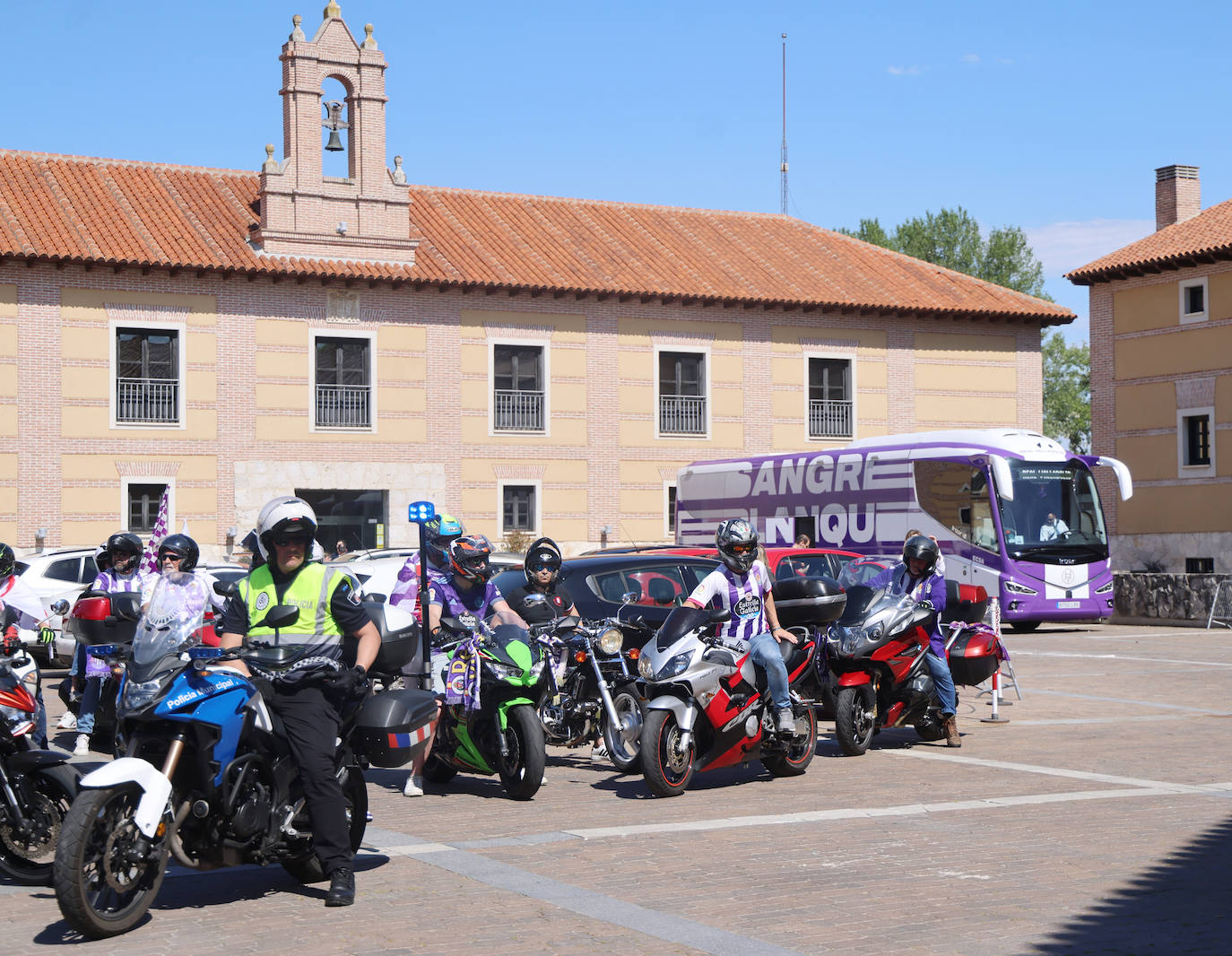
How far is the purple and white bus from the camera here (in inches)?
1090

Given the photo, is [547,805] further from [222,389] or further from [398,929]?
[222,389]

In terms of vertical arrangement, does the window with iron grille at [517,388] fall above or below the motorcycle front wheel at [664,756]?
above

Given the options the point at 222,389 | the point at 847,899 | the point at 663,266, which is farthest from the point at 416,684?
the point at 663,266

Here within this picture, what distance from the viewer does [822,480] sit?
30.9m

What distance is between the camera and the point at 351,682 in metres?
7.16

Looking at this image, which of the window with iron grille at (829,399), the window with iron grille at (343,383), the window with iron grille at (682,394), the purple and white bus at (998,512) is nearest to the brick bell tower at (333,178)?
the window with iron grille at (343,383)

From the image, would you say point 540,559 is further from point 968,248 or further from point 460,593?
point 968,248

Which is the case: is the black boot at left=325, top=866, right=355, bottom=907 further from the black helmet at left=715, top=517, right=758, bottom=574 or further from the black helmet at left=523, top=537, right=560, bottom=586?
the black helmet at left=523, top=537, right=560, bottom=586

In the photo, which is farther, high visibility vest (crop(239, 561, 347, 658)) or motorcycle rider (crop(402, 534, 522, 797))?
motorcycle rider (crop(402, 534, 522, 797))

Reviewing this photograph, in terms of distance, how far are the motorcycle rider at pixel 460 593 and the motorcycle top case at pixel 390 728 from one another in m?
3.17

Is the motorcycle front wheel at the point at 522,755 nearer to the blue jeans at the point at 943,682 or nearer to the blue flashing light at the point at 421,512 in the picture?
the blue flashing light at the point at 421,512

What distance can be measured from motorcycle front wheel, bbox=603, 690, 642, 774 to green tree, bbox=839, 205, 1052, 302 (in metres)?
69.7

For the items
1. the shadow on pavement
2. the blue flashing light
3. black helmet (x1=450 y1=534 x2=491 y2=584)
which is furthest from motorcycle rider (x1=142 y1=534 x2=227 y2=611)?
the shadow on pavement

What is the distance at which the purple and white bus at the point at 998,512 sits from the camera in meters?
27.7
